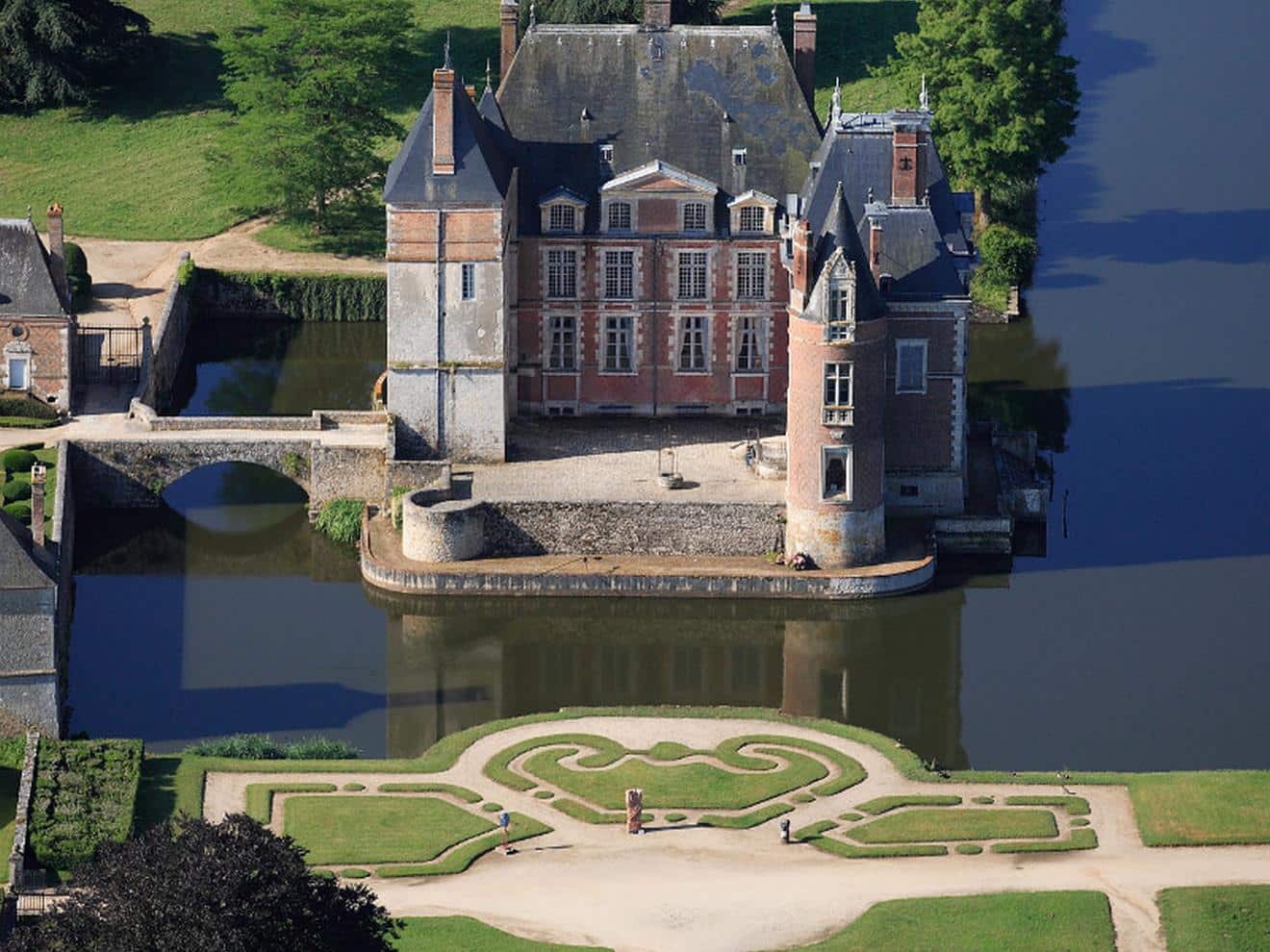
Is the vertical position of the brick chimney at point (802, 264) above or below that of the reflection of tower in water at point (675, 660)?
above

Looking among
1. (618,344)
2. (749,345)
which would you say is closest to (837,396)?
(749,345)

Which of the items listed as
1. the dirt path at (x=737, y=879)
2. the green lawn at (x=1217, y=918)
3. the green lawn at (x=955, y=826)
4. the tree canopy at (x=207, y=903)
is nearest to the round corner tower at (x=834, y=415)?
the dirt path at (x=737, y=879)

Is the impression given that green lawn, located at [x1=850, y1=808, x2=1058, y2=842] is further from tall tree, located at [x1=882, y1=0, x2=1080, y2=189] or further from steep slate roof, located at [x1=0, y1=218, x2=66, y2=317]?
tall tree, located at [x1=882, y1=0, x2=1080, y2=189]

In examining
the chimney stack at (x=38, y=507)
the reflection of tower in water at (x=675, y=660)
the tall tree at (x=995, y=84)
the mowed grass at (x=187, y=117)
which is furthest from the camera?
the mowed grass at (x=187, y=117)

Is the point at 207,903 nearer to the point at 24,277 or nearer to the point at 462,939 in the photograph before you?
the point at 462,939

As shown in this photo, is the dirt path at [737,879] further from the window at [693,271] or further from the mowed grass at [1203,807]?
the window at [693,271]

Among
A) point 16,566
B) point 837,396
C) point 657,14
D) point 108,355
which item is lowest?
point 16,566
